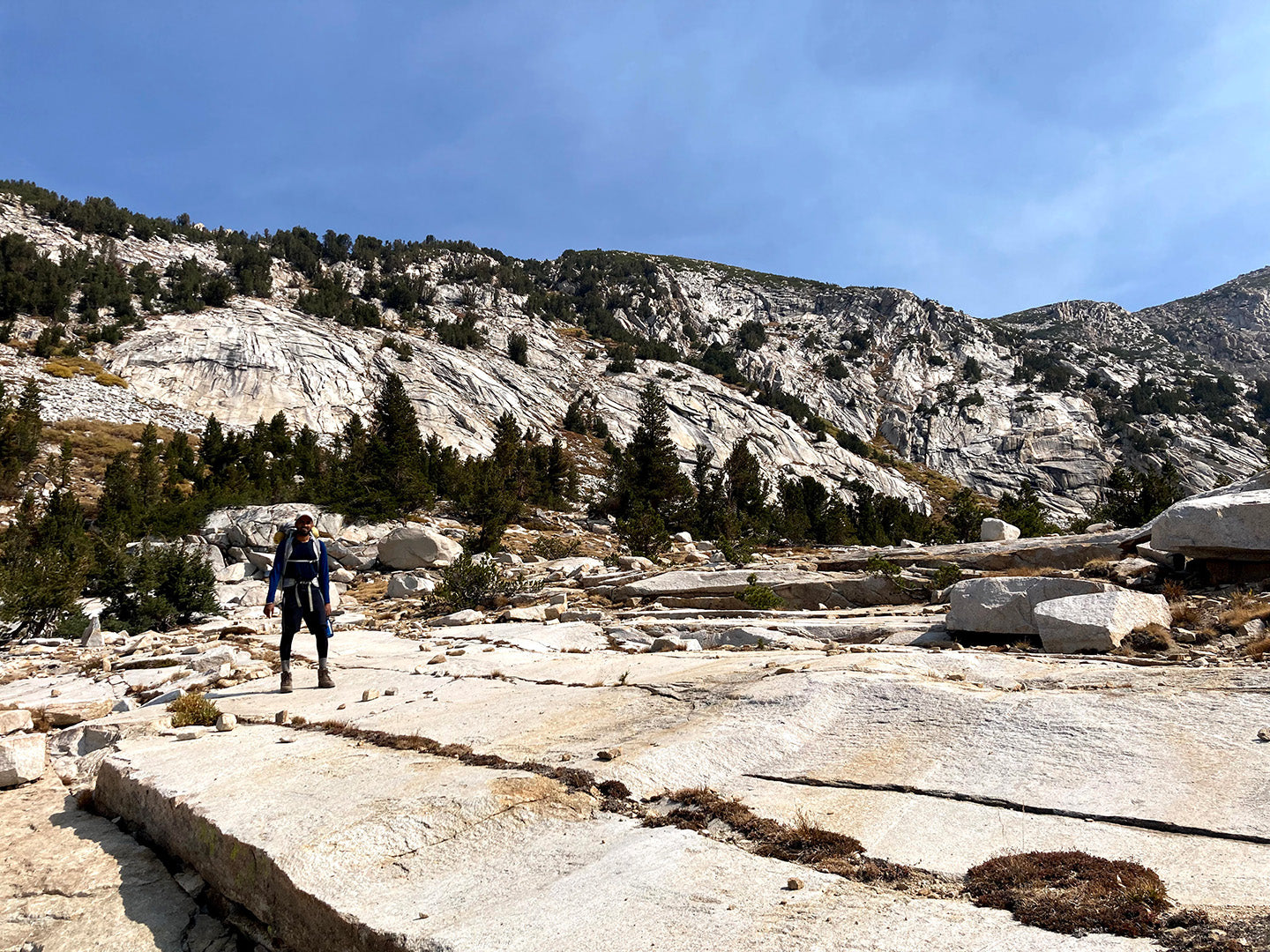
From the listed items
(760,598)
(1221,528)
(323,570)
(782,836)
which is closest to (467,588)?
(760,598)

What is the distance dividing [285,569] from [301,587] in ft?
1.03

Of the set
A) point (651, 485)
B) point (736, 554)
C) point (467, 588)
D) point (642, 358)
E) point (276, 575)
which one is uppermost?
point (642, 358)

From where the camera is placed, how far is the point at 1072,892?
2797 mm

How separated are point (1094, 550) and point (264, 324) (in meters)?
67.9

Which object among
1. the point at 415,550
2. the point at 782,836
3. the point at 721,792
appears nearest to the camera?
the point at 782,836

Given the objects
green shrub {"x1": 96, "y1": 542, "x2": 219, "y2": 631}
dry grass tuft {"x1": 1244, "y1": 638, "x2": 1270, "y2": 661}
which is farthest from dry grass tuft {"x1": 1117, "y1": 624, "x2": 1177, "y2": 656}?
green shrub {"x1": 96, "y1": 542, "x2": 219, "y2": 631}

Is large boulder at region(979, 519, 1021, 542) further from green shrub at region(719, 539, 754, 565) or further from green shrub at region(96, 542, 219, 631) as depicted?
green shrub at region(96, 542, 219, 631)

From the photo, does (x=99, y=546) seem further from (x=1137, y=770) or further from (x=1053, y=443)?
(x=1053, y=443)

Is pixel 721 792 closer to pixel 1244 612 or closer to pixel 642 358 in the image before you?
pixel 1244 612

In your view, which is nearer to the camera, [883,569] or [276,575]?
[276,575]

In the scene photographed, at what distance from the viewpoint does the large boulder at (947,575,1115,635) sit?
32.2 feet

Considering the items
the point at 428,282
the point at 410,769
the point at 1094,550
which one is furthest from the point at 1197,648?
the point at 428,282

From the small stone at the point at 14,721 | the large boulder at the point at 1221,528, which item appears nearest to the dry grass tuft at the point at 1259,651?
the large boulder at the point at 1221,528

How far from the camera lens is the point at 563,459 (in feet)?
153
